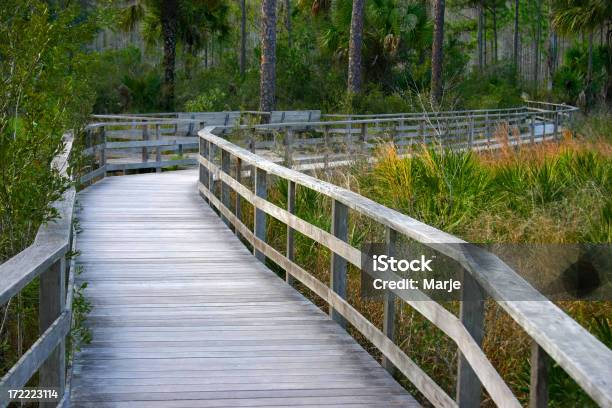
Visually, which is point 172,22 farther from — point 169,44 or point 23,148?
point 23,148

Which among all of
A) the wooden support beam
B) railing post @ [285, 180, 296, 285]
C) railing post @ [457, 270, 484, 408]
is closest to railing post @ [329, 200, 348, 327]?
railing post @ [285, 180, 296, 285]

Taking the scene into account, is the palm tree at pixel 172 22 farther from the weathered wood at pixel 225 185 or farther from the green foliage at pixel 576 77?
the weathered wood at pixel 225 185

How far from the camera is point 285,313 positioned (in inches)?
302

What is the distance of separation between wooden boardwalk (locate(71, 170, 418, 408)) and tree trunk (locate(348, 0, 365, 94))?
20.2m

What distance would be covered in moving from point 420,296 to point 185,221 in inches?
294

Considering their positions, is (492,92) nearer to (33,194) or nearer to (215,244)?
(215,244)

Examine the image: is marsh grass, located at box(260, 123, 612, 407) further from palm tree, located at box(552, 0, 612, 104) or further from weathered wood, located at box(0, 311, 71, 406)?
palm tree, located at box(552, 0, 612, 104)

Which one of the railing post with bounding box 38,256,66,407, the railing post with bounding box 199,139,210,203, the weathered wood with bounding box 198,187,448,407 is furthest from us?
the railing post with bounding box 199,139,210,203

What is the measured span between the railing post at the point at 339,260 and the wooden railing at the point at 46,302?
2132 millimetres

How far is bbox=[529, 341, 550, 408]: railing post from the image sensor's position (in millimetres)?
3320

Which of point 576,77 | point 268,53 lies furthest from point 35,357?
point 576,77

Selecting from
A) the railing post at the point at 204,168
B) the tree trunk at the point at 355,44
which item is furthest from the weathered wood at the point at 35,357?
the tree trunk at the point at 355,44

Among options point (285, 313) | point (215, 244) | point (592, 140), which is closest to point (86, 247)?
point (215, 244)

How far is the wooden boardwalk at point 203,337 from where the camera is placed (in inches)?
220
